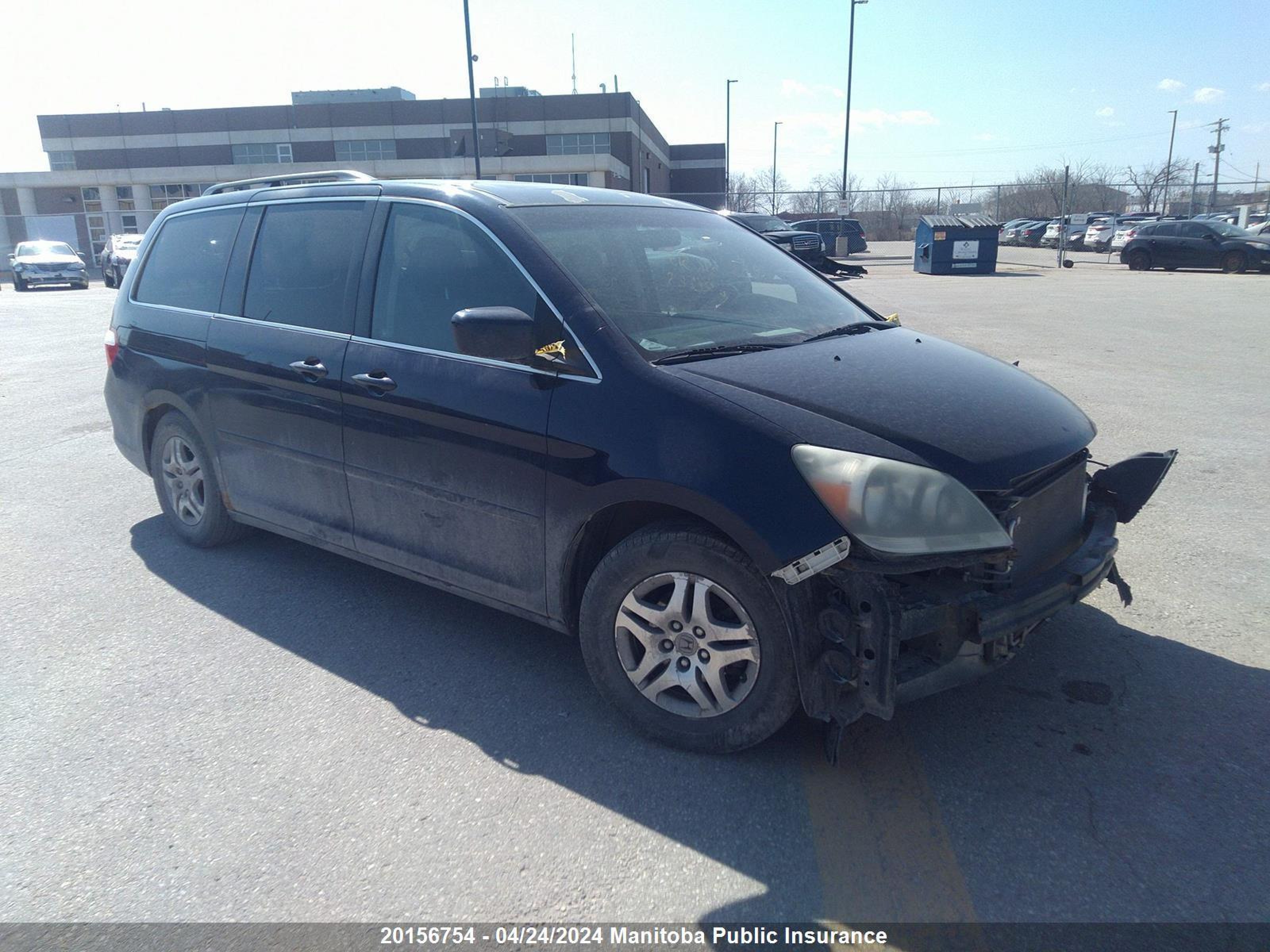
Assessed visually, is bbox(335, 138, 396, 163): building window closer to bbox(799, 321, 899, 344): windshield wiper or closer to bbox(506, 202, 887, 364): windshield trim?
bbox(506, 202, 887, 364): windshield trim

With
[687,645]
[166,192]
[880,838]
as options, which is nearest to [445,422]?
[687,645]

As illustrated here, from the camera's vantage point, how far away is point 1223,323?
14820 millimetres

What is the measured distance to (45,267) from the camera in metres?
30.2

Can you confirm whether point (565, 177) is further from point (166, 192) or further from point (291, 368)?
point (291, 368)

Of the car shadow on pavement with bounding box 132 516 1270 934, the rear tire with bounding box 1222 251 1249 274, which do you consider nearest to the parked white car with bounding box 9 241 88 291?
the car shadow on pavement with bounding box 132 516 1270 934

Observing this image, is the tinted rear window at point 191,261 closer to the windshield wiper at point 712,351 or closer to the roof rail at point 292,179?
the roof rail at point 292,179

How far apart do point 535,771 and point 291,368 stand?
2211 mm

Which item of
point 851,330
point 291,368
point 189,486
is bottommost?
point 189,486

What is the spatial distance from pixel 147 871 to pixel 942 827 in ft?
7.55

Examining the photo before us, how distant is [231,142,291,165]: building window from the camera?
59.3 metres

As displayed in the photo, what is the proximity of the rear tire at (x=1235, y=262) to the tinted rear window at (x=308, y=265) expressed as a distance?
31110 millimetres

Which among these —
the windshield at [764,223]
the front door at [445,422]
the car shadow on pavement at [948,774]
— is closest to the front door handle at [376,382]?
the front door at [445,422]

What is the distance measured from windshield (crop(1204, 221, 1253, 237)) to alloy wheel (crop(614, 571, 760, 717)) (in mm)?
31769

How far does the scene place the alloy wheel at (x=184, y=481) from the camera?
199 inches
